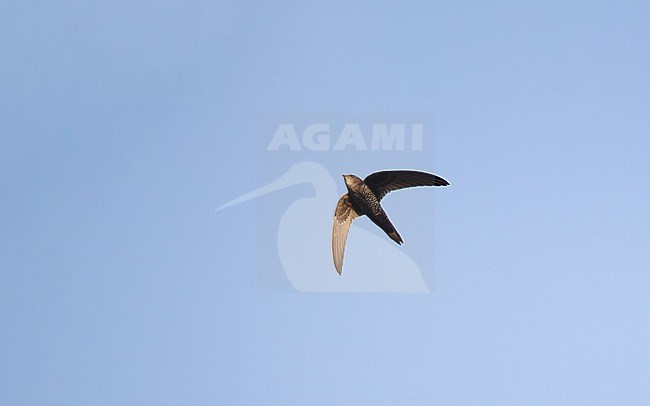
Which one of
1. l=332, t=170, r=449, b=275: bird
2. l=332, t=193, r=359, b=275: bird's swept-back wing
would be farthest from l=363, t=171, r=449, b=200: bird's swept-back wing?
l=332, t=193, r=359, b=275: bird's swept-back wing

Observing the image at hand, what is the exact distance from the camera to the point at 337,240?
6.72 meters

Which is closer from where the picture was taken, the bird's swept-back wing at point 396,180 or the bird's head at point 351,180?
the bird's head at point 351,180

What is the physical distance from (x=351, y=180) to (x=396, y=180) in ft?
1.20

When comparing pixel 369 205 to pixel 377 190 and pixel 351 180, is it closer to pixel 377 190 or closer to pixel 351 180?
pixel 377 190

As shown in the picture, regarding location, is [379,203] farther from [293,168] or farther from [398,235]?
[293,168]

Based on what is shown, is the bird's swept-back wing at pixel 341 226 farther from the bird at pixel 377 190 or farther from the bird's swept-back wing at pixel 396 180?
the bird's swept-back wing at pixel 396 180

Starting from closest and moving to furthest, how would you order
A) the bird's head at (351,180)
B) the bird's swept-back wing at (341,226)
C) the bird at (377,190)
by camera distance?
the bird's head at (351,180), the bird at (377,190), the bird's swept-back wing at (341,226)

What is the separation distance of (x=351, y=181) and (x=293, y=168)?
1.41 m

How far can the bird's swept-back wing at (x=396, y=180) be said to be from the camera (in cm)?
638

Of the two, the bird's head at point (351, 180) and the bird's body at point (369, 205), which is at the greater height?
the bird's head at point (351, 180)

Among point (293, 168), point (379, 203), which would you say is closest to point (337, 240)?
point (379, 203)

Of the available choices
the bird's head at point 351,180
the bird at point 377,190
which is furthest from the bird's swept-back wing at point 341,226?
the bird's head at point 351,180

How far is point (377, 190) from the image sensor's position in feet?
21.2

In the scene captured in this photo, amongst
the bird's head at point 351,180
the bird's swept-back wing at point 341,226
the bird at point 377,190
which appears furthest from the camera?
the bird's swept-back wing at point 341,226
